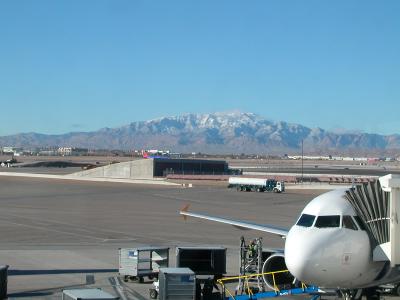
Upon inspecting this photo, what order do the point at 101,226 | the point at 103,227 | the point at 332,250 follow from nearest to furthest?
the point at 332,250, the point at 103,227, the point at 101,226

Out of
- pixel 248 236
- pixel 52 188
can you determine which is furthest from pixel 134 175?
pixel 248 236

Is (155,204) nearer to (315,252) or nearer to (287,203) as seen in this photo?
(287,203)

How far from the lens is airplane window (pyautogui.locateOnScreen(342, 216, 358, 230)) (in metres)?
18.8

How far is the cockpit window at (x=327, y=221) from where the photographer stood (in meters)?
18.7

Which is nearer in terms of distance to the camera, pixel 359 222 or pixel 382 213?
pixel 359 222

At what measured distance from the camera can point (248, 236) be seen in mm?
45625

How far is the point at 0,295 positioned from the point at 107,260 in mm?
10552

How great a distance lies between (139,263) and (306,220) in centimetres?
1318

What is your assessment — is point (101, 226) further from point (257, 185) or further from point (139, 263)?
point (257, 185)

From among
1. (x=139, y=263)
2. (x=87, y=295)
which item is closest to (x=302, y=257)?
(x=87, y=295)

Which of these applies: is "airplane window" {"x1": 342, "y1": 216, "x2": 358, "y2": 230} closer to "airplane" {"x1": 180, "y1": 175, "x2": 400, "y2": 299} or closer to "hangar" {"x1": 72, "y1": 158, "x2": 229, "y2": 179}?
"airplane" {"x1": 180, "y1": 175, "x2": 400, "y2": 299}

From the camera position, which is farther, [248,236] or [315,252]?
[248,236]

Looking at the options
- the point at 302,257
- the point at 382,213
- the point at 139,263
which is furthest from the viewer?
the point at 139,263

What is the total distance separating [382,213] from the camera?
19141mm
